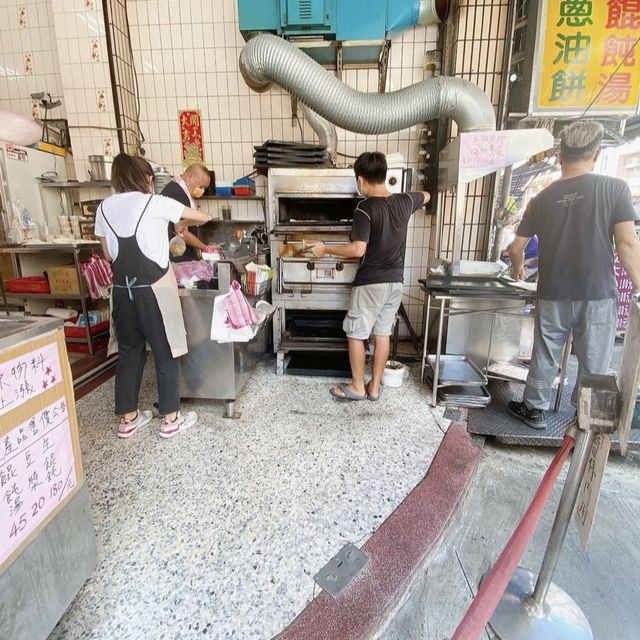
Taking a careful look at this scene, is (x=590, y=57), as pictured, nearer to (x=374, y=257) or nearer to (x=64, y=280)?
(x=374, y=257)

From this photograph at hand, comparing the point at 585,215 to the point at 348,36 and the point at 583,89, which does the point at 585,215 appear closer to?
the point at 583,89

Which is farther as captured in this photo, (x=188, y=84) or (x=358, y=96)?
(x=188, y=84)

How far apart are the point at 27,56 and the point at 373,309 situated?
4484 mm

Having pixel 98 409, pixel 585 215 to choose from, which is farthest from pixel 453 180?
pixel 98 409

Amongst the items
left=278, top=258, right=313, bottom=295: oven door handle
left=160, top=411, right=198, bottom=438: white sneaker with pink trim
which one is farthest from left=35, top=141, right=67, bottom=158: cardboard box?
left=160, top=411, right=198, bottom=438: white sneaker with pink trim

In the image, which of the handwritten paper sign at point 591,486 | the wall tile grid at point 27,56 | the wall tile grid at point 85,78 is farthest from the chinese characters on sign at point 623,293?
the wall tile grid at point 27,56

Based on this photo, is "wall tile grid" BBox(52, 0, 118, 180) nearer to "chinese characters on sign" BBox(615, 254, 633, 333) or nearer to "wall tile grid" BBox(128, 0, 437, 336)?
"wall tile grid" BBox(128, 0, 437, 336)

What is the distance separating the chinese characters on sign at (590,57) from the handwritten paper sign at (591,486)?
2.87 m

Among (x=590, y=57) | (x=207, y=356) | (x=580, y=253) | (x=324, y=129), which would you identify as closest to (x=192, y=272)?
(x=207, y=356)

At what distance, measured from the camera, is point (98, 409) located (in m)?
2.57

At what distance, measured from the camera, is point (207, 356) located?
2.42 meters

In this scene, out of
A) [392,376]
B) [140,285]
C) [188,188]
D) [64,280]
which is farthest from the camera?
[64,280]

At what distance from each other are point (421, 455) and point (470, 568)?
651mm

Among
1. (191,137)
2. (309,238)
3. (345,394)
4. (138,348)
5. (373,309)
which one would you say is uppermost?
(191,137)
